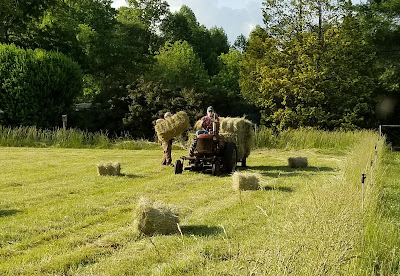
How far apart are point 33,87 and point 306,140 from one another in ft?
42.0

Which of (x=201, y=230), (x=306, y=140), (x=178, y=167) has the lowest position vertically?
(x=201, y=230)

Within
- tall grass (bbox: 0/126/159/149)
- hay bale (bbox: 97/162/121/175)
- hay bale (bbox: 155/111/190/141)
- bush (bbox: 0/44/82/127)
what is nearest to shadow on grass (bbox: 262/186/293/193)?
hay bale (bbox: 155/111/190/141)

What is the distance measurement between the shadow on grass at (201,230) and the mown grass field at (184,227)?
0.04ft

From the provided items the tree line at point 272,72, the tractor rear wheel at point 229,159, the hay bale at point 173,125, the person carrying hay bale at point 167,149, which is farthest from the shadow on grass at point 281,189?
the tree line at point 272,72

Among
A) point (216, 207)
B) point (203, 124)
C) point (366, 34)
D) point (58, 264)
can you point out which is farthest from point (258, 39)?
point (58, 264)

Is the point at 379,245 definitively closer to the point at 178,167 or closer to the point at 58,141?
the point at 178,167

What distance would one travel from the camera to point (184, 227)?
5.94 metres

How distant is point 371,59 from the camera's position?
27.1 meters

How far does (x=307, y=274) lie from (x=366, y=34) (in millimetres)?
29284

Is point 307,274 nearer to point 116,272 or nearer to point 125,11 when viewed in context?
Answer: point 116,272

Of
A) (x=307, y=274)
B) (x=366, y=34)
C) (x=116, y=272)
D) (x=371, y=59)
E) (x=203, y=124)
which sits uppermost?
(x=366, y=34)

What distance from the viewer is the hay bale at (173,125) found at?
11.5m

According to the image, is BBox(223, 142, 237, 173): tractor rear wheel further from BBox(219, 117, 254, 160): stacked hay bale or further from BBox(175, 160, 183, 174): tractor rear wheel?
BBox(175, 160, 183, 174): tractor rear wheel

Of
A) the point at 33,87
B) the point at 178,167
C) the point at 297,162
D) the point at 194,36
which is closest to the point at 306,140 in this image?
the point at 297,162
